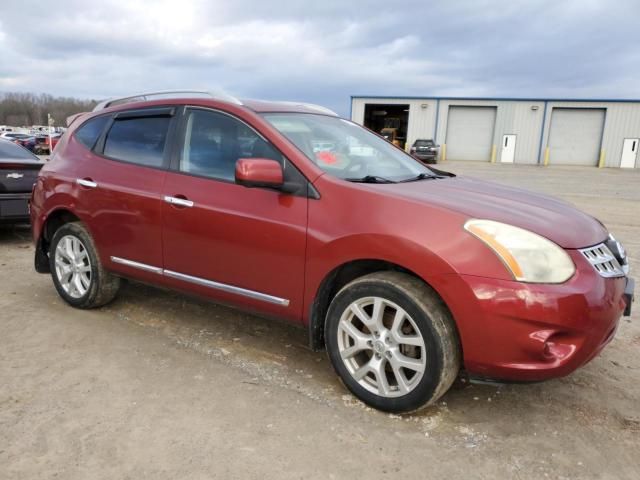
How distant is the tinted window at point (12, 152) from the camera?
7420 millimetres

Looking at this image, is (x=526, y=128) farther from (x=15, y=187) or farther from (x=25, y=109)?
(x=25, y=109)

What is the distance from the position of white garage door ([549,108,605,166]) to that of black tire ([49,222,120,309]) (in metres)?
39.2

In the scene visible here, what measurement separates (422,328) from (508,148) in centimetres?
3883

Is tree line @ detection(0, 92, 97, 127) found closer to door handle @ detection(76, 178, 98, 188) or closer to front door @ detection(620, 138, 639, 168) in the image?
front door @ detection(620, 138, 639, 168)

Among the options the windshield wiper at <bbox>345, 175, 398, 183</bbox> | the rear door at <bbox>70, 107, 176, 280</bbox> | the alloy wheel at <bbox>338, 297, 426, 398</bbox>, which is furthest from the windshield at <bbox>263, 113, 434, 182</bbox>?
the rear door at <bbox>70, 107, 176, 280</bbox>

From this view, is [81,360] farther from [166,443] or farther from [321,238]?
[321,238]

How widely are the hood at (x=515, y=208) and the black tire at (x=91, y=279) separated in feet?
8.35

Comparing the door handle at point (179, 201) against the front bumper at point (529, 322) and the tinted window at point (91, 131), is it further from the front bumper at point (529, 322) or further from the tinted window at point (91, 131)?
the front bumper at point (529, 322)

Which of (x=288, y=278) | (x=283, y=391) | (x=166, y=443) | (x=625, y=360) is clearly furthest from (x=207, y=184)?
(x=625, y=360)

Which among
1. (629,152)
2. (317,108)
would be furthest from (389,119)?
(317,108)

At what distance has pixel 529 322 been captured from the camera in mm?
2484

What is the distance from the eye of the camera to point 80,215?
4293 mm

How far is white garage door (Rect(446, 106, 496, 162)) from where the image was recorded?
3931 cm

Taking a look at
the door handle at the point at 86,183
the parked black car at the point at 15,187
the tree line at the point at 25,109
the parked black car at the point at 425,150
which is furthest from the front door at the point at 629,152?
the tree line at the point at 25,109
